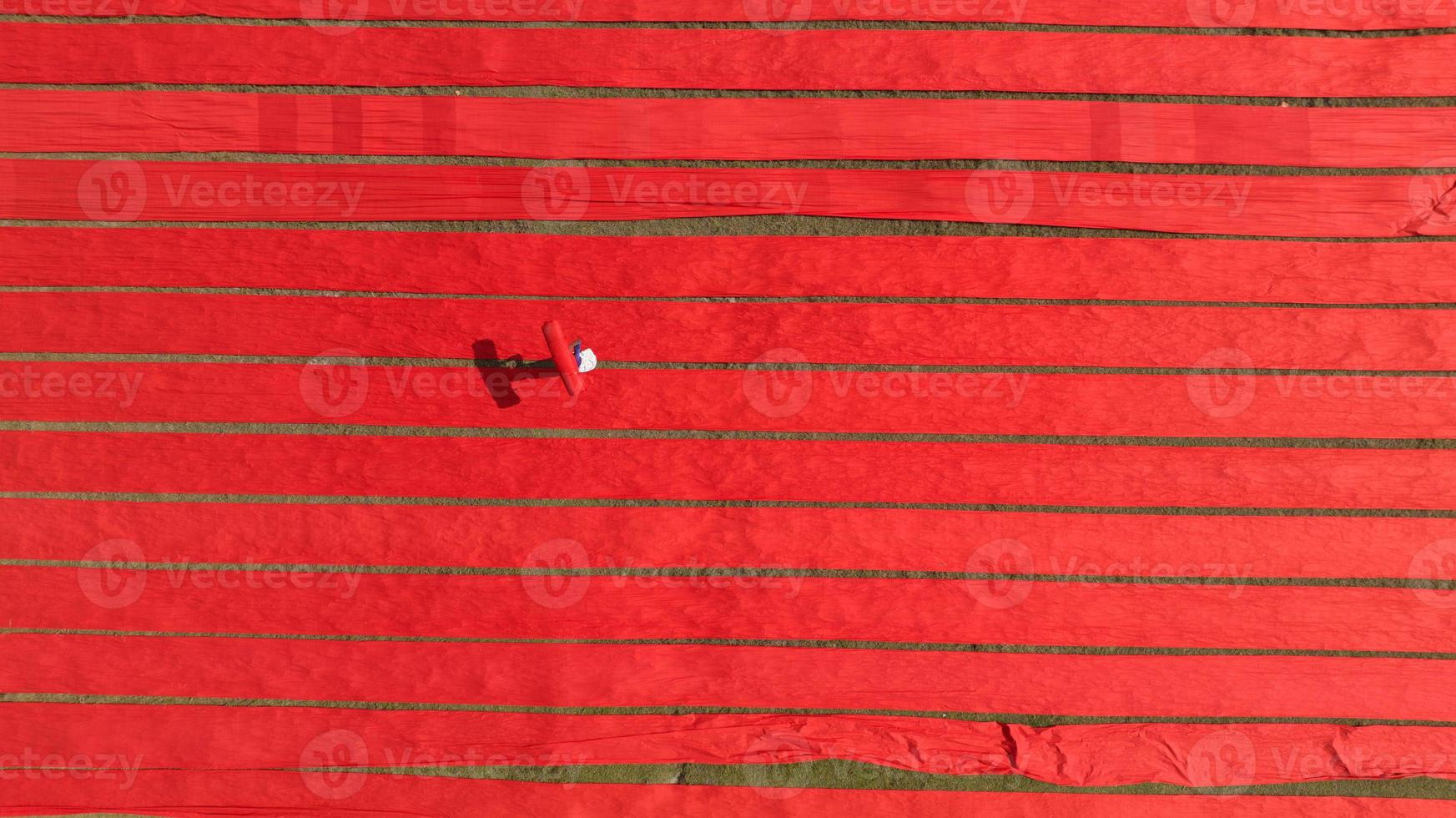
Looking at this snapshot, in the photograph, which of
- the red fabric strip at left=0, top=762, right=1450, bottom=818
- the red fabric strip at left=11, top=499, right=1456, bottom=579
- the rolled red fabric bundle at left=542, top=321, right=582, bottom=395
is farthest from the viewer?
the red fabric strip at left=11, top=499, right=1456, bottom=579

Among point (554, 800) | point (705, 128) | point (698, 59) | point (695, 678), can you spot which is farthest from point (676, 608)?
point (698, 59)

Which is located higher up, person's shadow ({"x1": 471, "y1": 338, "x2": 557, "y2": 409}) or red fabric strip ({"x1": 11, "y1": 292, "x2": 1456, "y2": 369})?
red fabric strip ({"x1": 11, "y1": 292, "x2": 1456, "y2": 369})

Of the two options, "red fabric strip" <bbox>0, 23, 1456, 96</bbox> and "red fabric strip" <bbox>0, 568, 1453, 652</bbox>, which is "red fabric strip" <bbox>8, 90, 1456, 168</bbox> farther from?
"red fabric strip" <bbox>0, 568, 1453, 652</bbox>

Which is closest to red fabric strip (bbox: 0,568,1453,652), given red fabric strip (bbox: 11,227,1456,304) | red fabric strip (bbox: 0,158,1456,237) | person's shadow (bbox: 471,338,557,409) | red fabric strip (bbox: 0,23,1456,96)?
person's shadow (bbox: 471,338,557,409)

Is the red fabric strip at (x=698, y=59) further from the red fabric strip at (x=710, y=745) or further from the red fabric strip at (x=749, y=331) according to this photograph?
the red fabric strip at (x=710, y=745)

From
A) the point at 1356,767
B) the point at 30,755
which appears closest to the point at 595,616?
the point at 30,755

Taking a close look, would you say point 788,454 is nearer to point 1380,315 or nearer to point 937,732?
point 937,732

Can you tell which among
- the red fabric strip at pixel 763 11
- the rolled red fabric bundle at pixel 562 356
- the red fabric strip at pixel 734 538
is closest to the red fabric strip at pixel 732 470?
the red fabric strip at pixel 734 538

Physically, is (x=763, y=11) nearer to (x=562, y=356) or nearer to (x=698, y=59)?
(x=698, y=59)
